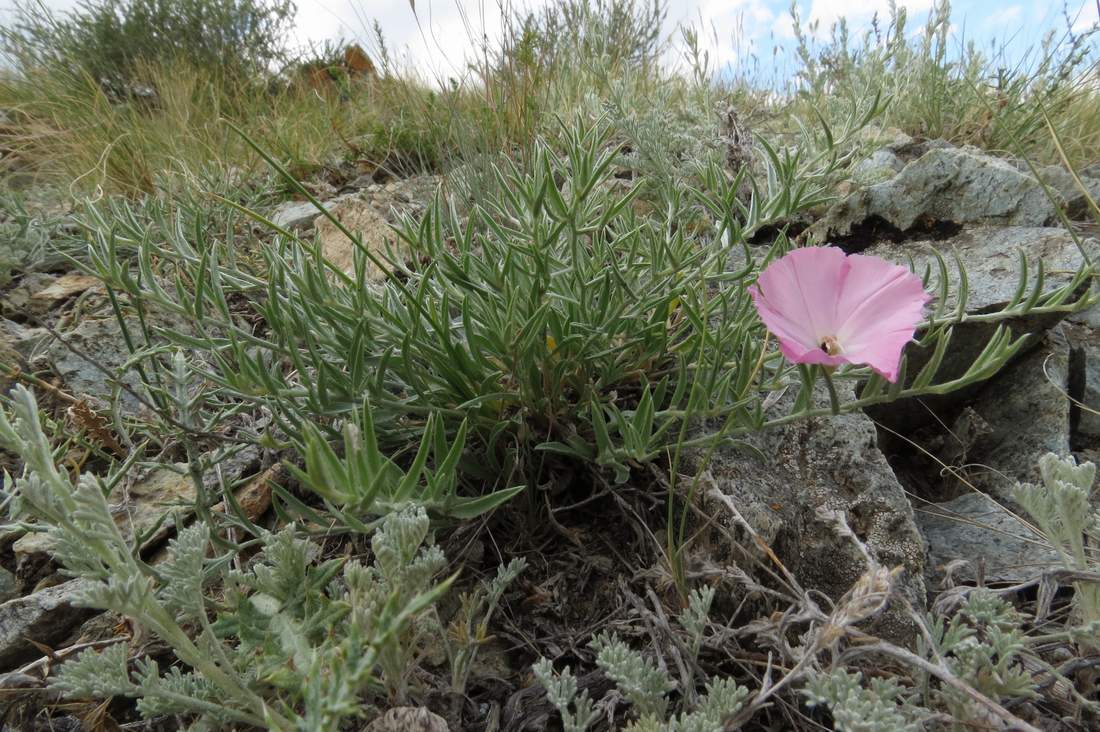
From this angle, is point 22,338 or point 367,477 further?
point 22,338

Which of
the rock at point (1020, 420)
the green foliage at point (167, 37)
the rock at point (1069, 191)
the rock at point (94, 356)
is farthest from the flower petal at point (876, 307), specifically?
the green foliage at point (167, 37)

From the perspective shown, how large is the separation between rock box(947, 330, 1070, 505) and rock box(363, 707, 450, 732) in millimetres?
1323

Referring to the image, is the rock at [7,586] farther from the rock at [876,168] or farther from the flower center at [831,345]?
the rock at [876,168]

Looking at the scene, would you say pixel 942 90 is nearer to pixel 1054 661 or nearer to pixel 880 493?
pixel 880 493

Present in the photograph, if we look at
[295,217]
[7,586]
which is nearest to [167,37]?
[295,217]

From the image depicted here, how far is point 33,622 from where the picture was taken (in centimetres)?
115

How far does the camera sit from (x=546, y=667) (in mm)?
904

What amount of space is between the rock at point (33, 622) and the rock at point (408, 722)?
65 centimetres

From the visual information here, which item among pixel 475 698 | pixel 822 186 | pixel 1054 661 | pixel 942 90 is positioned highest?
pixel 942 90

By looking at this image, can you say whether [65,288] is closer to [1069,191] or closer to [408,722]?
[408,722]

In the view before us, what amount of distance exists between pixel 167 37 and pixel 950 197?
6935 mm

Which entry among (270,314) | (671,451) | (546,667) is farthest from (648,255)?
(546,667)

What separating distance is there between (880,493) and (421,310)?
3.08 ft

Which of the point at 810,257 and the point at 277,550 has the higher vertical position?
the point at 810,257
